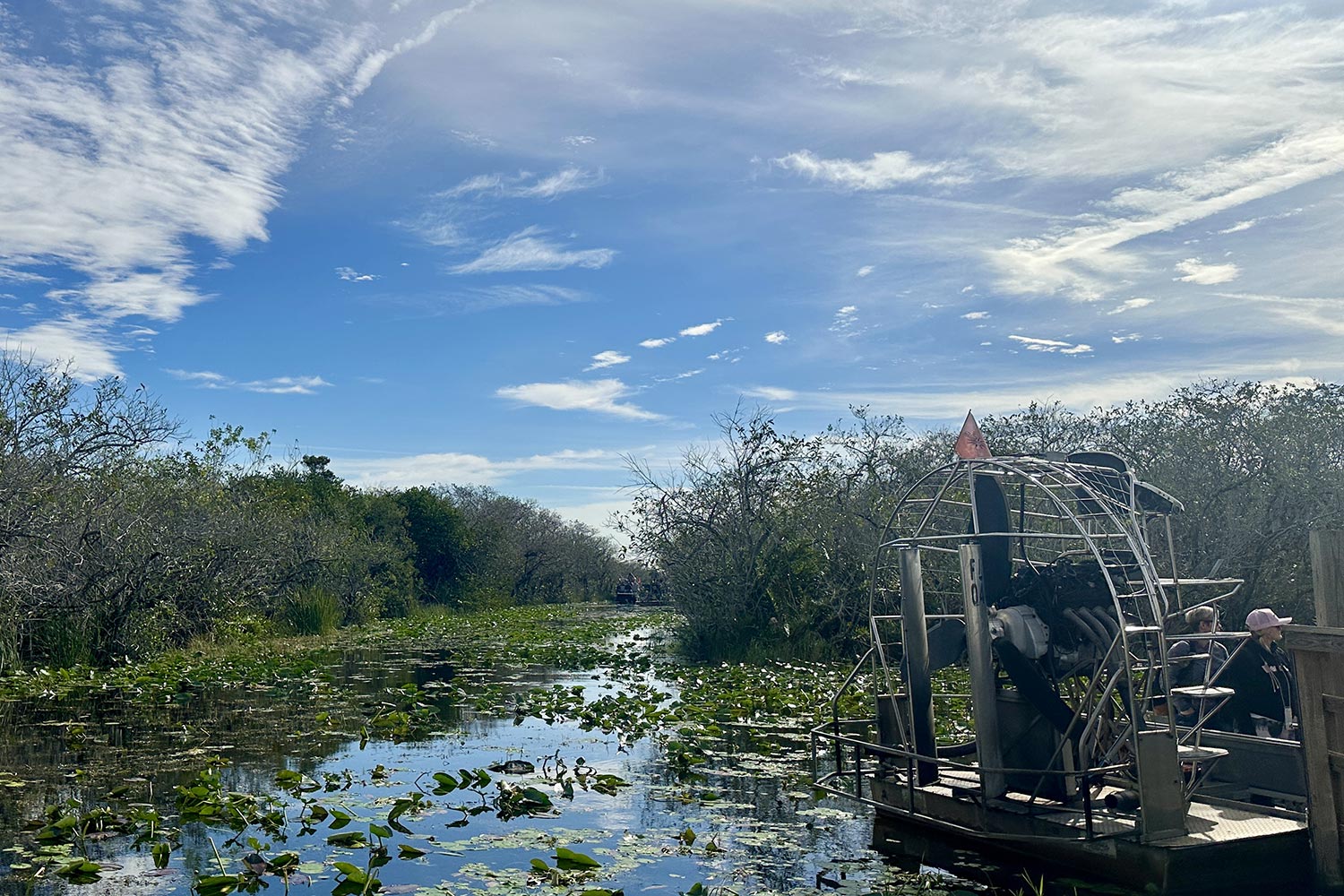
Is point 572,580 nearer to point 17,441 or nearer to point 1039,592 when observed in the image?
point 17,441

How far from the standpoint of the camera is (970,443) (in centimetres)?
735

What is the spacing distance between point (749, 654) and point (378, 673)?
6.42 m

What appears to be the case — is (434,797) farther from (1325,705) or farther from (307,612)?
(307,612)

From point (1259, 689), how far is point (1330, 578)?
8.92 feet

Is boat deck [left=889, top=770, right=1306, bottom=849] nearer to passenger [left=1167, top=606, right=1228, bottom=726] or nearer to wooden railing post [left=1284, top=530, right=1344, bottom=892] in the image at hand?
wooden railing post [left=1284, top=530, right=1344, bottom=892]

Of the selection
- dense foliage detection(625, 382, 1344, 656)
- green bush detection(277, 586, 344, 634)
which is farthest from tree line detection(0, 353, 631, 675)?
dense foliage detection(625, 382, 1344, 656)

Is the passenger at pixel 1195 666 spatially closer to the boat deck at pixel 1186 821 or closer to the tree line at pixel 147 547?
the boat deck at pixel 1186 821

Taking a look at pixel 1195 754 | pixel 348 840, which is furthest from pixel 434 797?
pixel 1195 754

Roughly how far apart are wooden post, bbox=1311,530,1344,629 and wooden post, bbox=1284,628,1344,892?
11cm

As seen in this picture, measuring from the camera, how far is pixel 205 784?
818cm

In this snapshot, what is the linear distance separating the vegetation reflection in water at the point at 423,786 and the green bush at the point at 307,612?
8.45m

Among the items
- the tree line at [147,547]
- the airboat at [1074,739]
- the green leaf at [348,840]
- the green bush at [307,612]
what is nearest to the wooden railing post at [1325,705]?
the airboat at [1074,739]

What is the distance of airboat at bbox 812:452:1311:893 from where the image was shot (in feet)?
20.2

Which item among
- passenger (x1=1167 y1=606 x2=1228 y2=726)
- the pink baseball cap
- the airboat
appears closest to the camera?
the airboat
